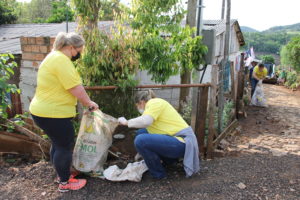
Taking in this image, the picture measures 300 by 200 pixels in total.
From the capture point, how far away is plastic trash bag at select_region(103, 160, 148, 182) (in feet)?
10.4

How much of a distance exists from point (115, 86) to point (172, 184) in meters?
1.35

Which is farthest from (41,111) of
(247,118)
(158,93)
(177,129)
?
(247,118)

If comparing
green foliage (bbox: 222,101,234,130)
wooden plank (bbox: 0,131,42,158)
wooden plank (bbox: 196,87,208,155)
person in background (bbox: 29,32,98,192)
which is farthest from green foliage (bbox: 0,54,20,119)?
green foliage (bbox: 222,101,234,130)

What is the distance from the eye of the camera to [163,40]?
438cm

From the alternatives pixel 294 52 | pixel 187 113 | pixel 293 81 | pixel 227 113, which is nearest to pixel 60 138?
pixel 187 113

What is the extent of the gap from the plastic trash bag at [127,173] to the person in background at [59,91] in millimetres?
641

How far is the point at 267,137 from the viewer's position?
5902 mm

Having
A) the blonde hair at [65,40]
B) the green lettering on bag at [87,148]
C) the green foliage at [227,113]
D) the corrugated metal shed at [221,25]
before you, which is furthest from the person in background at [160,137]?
the corrugated metal shed at [221,25]

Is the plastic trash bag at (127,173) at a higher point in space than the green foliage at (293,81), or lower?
higher

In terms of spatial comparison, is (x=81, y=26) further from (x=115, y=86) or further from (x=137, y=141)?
(x=137, y=141)

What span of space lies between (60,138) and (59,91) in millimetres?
481

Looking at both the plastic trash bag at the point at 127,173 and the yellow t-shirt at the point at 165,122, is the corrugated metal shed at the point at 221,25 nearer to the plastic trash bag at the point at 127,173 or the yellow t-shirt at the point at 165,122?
the yellow t-shirt at the point at 165,122

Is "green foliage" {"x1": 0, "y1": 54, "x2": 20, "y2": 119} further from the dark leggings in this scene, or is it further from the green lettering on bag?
the green lettering on bag

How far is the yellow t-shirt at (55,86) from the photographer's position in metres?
2.55
